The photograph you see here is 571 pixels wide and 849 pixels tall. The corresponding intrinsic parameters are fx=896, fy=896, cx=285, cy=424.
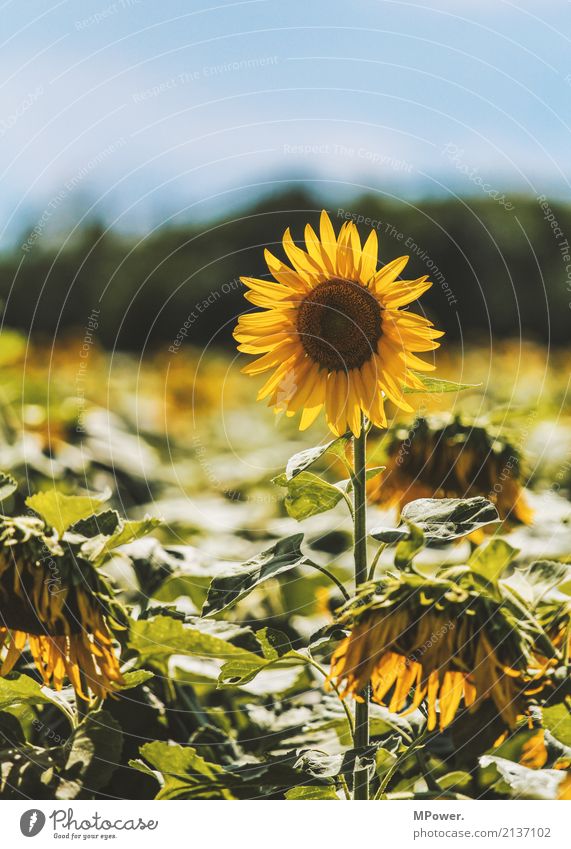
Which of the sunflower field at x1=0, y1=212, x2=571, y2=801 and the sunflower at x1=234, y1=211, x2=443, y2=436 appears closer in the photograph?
the sunflower field at x1=0, y1=212, x2=571, y2=801

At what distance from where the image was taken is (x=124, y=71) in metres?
1.09

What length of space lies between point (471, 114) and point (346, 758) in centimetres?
81

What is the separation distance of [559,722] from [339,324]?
410mm

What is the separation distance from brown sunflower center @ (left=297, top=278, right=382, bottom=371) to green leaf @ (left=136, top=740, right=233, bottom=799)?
0.39 metres

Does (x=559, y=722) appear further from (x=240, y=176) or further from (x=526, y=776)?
(x=240, y=176)

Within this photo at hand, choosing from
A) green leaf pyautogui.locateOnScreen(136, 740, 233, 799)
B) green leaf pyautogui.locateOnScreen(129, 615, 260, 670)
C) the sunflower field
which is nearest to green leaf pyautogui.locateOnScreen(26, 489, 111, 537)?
the sunflower field

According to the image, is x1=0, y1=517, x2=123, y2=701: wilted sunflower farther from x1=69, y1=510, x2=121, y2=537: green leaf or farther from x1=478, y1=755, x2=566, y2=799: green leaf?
x1=478, y1=755, x2=566, y2=799: green leaf

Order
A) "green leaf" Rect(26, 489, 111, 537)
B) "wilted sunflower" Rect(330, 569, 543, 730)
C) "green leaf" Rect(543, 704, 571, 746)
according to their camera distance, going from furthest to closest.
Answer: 1. "green leaf" Rect(26, 489, 111, 537)
2. "green leaf" Rect(543, 704, 571, 746)
3. "wilted sunflower" Rect(330, 569, 543, 730)

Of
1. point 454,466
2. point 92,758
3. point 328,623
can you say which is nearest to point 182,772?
point 92,758

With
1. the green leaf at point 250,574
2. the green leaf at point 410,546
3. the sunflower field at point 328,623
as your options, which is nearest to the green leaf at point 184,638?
the sunflower field at point 328,623

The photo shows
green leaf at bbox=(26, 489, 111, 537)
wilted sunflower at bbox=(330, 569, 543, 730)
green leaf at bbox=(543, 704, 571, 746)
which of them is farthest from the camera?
green leaf at bbox=(26, 489, 111, 537)

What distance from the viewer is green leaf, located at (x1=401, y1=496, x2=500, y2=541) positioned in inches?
27.7

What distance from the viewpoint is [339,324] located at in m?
0.86

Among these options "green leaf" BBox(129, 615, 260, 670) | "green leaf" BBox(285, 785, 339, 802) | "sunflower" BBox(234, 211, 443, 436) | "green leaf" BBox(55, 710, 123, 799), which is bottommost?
"green leaf" BBox(285, 785, 339, 802)
